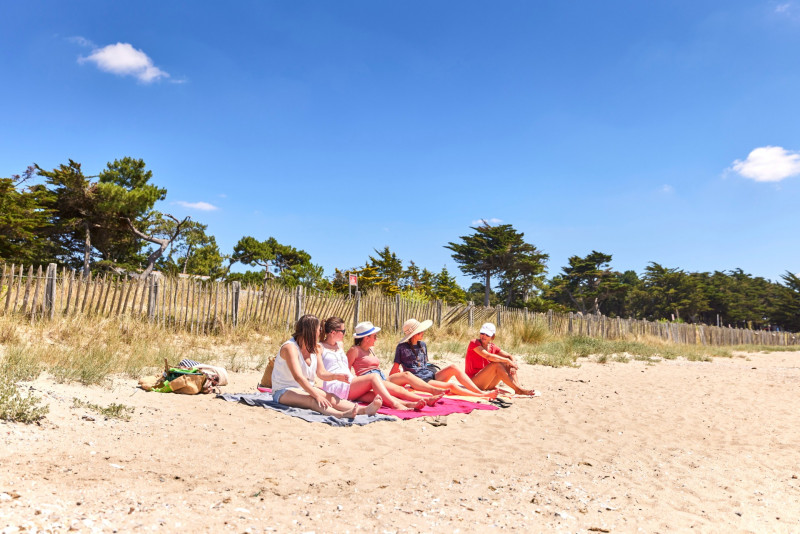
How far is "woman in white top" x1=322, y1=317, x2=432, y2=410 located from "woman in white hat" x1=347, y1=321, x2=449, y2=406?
9cm

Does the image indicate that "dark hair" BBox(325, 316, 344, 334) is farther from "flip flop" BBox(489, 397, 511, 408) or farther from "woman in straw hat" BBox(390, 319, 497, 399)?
"flip flop" BBox(489, 397, 511, 408)

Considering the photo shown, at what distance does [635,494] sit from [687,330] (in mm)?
27946

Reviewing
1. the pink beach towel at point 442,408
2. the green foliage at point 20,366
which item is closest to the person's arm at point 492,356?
the pink beach towel at point 442,408

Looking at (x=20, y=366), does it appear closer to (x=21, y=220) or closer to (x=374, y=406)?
(x=374, y=406)

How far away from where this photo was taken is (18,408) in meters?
4.02

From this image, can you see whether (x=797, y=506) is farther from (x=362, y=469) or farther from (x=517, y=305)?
(x=517, y=305)

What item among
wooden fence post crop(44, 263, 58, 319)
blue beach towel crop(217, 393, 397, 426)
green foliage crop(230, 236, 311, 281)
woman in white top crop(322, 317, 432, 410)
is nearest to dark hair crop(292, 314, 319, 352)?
woman in white top crop(322, 317, 432, 410)

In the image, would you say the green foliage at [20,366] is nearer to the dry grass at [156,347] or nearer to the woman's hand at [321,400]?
the dry grass at [156,347]

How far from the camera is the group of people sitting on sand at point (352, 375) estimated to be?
5.48 m

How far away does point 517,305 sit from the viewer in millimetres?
45875

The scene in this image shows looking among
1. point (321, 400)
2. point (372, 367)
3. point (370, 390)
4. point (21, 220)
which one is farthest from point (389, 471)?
point (21, 220)

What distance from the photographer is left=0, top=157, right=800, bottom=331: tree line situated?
2570 centimetres

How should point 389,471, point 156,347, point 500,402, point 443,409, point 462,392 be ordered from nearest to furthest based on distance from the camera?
point 389,471
point 443,409
point 500,402
point 462,392
point 156,347

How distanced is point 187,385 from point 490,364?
12.9ft
